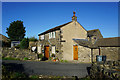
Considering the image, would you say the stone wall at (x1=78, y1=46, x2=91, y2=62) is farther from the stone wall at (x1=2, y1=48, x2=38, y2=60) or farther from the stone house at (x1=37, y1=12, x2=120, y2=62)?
the stone wall at (x1=2, y1=48, x2=38, y2=60)

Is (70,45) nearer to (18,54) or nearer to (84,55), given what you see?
(84,55)

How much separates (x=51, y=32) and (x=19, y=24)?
2983 centimetres

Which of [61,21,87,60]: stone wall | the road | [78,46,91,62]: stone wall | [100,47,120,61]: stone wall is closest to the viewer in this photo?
the road

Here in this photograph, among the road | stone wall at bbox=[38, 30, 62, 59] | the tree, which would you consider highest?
the tree

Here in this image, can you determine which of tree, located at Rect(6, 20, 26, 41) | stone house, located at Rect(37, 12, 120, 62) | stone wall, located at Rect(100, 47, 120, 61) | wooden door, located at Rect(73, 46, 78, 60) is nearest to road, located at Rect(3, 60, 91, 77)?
→ stone house, located at Rect(37, 12, 120, 62)

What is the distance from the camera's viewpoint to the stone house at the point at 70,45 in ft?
57.2

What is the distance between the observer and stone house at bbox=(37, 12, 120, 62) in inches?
686

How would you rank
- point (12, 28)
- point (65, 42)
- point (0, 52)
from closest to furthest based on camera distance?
point (0, 52) < point (65, 42) < point (12, 28)

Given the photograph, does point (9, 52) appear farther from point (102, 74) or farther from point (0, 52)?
point (102, 74)

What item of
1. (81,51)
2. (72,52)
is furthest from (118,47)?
(72,52)

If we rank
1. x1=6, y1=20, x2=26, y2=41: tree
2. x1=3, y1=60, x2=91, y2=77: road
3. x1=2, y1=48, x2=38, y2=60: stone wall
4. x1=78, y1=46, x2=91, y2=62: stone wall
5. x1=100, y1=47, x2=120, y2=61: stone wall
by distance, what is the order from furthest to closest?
1. x1=6, y1=20, x2=26, y2=41: tree
2. x1=100, y1=47, x2=120, y2=61: stone wall
3. x1=78, y1=46, x2=91, y2=62: stone wall
4. x1=2, y1=48, x2=38, y2=60: stone wall
5. x1=3, y1=60, x2=91, y2=77: road

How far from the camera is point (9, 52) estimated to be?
1691 centimetres

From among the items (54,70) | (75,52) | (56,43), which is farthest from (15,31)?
(54,70)

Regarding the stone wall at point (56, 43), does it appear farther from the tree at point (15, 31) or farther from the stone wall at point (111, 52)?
the tree at point (15, 31)
